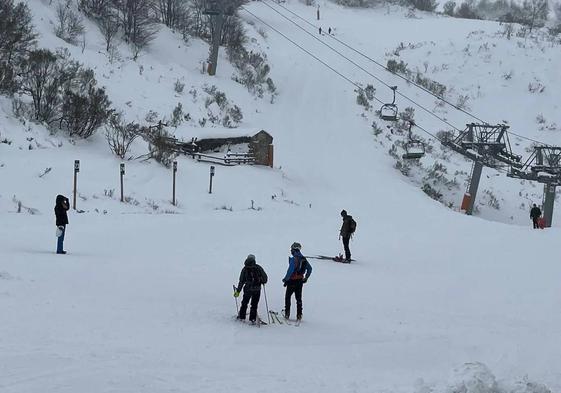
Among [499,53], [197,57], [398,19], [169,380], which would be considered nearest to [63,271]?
[169,380]

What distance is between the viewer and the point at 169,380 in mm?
7621

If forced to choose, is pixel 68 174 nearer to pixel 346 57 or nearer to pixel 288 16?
pixel 346 57

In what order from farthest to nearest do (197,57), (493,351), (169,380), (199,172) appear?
(197,57) → (199,172) → (493,351) → (169,380)

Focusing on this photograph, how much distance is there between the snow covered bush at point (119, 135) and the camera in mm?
27641

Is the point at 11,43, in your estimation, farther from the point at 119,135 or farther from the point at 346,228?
the point at 346,228

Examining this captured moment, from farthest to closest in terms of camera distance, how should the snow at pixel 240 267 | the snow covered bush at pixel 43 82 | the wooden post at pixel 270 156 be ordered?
the wooden post at pixel 270 156 < the snow covered bush at pixel 43 82 < the snow at pixel 240 267

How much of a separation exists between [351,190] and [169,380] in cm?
2640

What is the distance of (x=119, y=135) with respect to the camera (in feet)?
96.3

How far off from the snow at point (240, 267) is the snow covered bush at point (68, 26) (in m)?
1.08

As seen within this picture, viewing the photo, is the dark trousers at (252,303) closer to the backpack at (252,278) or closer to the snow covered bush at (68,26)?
the backpack at (252,278)

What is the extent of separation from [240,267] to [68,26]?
3021 cm

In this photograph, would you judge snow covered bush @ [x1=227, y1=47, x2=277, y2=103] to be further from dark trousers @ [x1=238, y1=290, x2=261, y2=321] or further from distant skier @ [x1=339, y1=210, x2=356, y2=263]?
dark trousers @ [x1=238, y1=290, x2=261, y2=321]

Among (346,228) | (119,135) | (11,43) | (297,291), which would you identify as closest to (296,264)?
(297,291)

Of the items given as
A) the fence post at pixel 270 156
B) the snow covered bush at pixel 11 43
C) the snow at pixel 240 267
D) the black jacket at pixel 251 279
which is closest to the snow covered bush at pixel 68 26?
the snow at pixel 240 267
